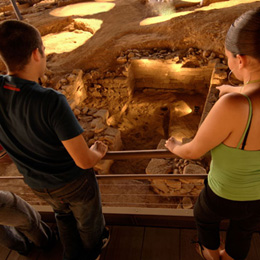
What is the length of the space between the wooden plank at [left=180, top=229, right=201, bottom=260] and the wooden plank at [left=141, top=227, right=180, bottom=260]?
0.16ft

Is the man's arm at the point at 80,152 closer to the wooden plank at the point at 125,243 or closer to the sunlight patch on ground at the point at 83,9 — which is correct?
the wooden plank at the point at 125,243

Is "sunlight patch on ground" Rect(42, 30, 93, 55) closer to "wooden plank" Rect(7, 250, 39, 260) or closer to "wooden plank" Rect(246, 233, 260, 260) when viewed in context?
"wooden plank" Rect(7, 250, 39, 260)

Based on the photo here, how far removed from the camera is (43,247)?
6.84 feet

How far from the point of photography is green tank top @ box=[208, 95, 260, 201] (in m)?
1.07

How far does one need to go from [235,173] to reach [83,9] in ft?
42.7

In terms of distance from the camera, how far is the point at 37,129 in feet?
4.09

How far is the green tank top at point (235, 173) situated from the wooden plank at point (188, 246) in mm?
1037

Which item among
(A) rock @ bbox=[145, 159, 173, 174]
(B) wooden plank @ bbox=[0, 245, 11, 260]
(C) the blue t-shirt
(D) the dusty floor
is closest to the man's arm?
(C) the blue t-shirt

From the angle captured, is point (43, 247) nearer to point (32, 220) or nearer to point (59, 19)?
point (32, 220)

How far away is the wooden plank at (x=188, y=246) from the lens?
6.44ft

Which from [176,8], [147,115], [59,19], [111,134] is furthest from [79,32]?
[111,134]

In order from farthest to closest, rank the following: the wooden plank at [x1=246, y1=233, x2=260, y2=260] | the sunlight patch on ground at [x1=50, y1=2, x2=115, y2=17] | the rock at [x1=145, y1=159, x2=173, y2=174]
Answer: the sunlight patch on ground at [x1=50, y1=2, x2=115, y2=17] → the rock at [x1=145, y1=159, x2=173, y2=174] → the wooden plank at [x1=246, y1=233, x2=260, y2=260]

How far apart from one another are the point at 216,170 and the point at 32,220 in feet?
5.20

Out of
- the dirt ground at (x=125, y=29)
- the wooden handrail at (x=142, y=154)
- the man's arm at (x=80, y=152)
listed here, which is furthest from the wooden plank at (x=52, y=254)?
the dirt ground at (x=125, y=29)
